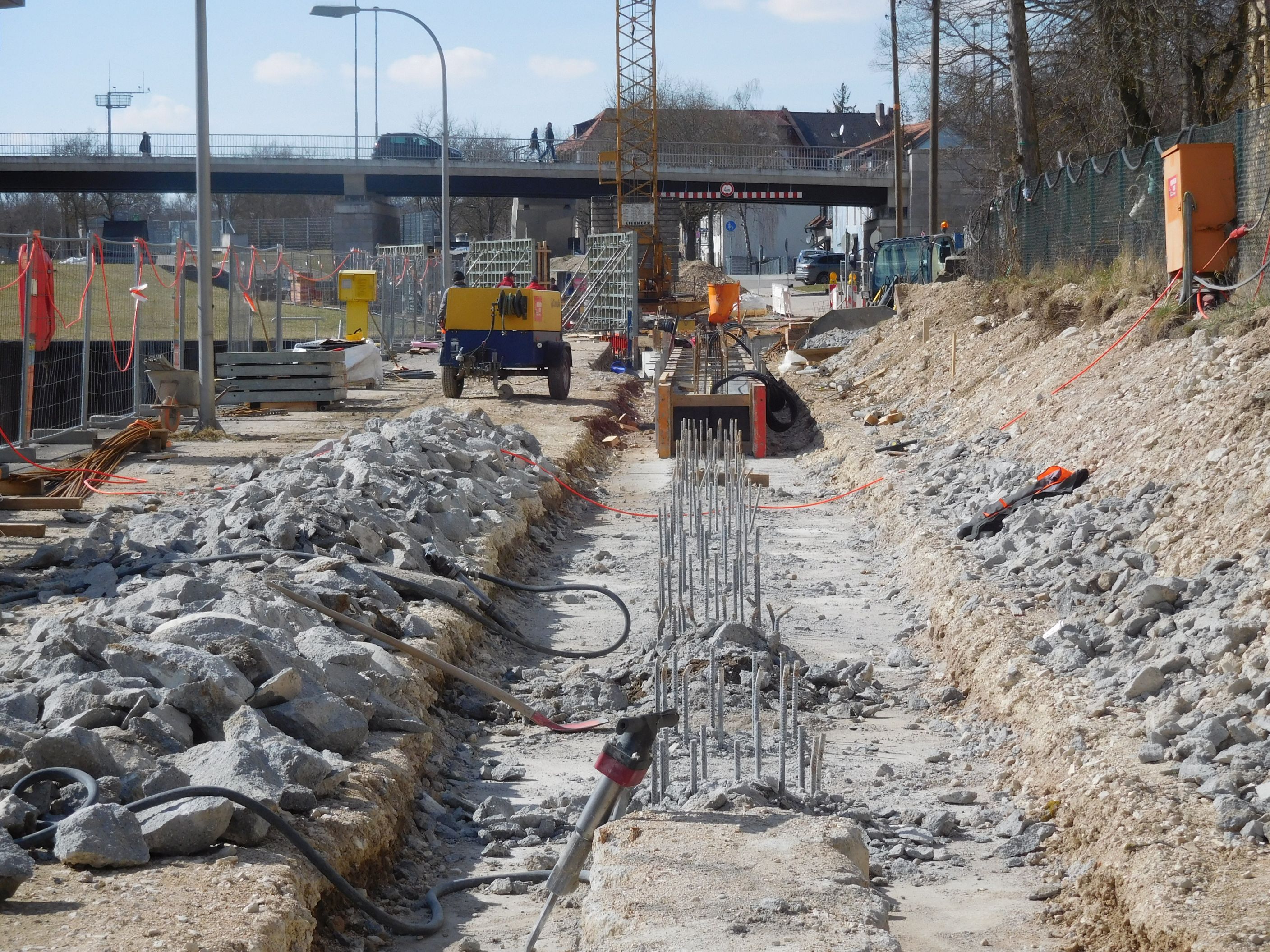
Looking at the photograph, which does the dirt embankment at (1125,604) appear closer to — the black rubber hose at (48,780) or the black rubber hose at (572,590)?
the black rubber hose at (572,590)

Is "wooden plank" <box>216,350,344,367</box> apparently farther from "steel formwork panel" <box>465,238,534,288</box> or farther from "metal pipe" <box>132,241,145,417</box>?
"steel formwork panel" <box>465,238,534,288</box>

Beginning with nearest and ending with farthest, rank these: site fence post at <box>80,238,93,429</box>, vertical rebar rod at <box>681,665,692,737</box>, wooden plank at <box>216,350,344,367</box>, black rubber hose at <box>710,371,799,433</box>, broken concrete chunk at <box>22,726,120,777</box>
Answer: broken concrete chunk at <box>22,726,120,777</box>
vertical rebar rod at <box>681,665,692,737</box>
site fence post at <box>80,238,93,429</box>
black rubber hose at <box>710,371,799,433</box>
wooden plank at <box>216,350,344,367</box>

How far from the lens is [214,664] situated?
5.31m

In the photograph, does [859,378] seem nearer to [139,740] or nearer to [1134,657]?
Result: [1134,657]

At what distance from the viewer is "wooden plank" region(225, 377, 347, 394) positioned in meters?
19.0

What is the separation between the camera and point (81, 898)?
3840mm

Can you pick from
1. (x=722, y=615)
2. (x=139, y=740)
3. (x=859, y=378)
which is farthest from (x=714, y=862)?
(x=859, y=378)

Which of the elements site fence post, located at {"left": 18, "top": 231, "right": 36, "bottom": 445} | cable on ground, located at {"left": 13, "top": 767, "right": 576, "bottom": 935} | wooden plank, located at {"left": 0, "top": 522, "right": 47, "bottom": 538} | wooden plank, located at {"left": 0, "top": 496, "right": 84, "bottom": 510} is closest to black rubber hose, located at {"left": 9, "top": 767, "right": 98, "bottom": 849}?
cable on ground, located at {"left": 13, "top": 767, "right": 576, "bottom": 935}

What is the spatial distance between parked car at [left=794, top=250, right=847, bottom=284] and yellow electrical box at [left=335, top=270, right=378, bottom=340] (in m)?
35.9

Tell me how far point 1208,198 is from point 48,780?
448 inches

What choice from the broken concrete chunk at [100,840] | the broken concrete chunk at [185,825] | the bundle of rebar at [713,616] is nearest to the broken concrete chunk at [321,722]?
the broken concrete chunk at [185,825]

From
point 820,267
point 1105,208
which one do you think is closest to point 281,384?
point 1105,208

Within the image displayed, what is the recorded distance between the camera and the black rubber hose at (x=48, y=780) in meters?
4.11

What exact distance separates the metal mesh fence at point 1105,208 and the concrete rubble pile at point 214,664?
7.49 metres
